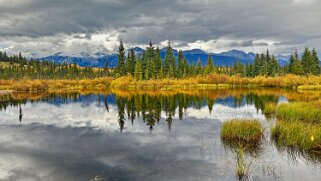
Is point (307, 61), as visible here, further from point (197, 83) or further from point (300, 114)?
point (300, 114)

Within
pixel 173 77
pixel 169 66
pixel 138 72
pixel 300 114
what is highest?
pixel 169 66

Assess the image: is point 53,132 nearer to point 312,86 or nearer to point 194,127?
point 194,127

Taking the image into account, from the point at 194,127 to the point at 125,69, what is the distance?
85.3m

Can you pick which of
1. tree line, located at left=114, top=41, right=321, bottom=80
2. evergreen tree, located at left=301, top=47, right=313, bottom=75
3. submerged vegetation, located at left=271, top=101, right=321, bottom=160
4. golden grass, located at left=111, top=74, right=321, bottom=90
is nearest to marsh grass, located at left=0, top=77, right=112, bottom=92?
tree line, located at left=114, top=41, right=321, bottom=80

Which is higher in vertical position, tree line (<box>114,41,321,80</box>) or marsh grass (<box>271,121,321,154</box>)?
tree line (<box>114,41,321,80</box>)

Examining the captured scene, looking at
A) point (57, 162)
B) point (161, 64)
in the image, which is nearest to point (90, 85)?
point (161, 64)

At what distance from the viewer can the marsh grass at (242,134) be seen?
20180 millimetres

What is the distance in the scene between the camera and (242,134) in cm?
2109

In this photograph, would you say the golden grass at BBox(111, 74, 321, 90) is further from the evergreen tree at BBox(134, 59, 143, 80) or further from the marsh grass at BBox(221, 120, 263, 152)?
the marsh grass at BBox(221, 120, 263, 152)

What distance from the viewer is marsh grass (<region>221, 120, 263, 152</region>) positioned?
20.2 metres

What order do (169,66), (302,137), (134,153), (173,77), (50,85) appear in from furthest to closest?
(169,66), (173,77), (50,85), (134,153), (302,137)

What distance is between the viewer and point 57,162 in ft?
57.8

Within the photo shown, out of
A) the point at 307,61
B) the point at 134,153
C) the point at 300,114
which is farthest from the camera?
the point at 307,61

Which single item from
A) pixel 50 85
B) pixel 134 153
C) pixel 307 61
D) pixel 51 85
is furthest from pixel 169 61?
pixel 134 153
